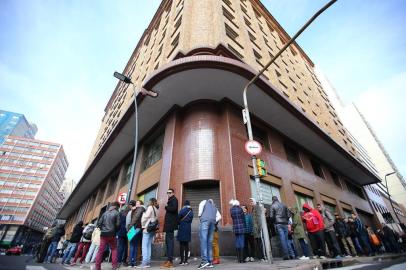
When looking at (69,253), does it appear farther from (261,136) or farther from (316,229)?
(261,136)

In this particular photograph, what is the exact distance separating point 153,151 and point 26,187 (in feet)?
288

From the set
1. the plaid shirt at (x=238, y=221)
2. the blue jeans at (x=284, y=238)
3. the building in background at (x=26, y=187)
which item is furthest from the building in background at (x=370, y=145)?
the building in background at (x=26, y=187)

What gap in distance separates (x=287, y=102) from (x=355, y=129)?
74.4 metres

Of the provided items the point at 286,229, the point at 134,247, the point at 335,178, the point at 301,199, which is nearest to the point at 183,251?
the point at 134,247

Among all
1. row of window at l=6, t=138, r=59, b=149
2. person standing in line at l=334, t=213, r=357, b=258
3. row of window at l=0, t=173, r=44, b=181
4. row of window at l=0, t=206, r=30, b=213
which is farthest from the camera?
row of window at l=6, t=138, r=59, b=149

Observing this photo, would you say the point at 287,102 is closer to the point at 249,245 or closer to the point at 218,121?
the point at 218,121

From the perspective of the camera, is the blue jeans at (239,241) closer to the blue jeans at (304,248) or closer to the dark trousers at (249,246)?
the dark trousers at (249,246)

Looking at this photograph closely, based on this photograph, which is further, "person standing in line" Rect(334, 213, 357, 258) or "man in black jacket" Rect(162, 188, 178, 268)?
"person standing in line" Rect(334, 213, 357, 258)

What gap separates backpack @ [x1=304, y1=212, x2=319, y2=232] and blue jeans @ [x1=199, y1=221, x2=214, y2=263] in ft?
11.7

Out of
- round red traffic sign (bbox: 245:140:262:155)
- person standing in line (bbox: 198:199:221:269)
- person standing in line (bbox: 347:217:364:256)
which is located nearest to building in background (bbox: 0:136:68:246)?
person standing in line (bbox: 198:199:221:269)

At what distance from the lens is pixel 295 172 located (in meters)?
12.5

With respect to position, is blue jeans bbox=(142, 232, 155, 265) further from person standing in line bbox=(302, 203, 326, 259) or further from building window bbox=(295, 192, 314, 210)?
building window bbox=(295, 192, 314, 210)

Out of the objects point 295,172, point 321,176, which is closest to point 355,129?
point 321,176

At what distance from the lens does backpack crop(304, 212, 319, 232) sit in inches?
261
